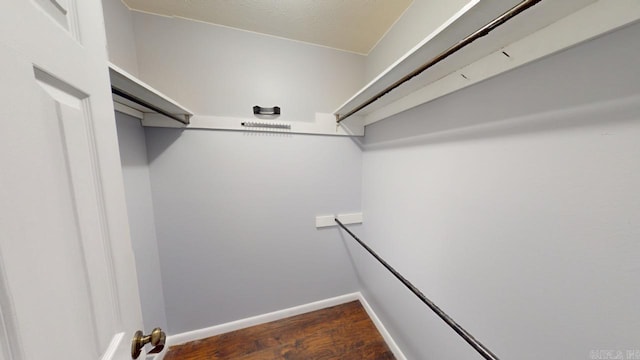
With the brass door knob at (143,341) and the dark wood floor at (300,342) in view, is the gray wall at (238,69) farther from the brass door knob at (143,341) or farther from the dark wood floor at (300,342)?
the dark wood floor at (300,342)

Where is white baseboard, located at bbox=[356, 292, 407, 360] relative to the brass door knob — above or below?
below

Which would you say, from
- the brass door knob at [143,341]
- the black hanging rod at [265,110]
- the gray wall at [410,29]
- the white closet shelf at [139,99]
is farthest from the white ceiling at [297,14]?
the brass door knob at [143,341]

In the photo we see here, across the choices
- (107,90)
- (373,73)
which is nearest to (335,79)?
(373,73)

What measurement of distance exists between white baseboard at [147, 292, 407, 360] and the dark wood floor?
3 cm

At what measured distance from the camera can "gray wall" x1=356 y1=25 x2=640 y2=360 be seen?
503mm

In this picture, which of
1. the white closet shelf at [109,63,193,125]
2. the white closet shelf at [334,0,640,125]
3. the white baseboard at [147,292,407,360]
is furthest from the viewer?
the white baseboard at [147,292,407,360]

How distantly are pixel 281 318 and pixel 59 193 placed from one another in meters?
1.87

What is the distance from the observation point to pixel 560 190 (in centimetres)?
Answer: 60

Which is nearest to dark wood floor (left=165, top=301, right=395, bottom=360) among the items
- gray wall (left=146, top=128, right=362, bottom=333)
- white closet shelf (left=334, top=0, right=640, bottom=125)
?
gray wall (left=146, top=128, right=362, bottom=333)

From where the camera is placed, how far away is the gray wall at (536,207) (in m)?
0.50

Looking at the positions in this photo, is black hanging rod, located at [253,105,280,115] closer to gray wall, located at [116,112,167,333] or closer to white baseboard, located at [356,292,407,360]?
gray wall, located at [116,112,167,333]

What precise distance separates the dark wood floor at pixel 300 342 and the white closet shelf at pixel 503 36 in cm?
184

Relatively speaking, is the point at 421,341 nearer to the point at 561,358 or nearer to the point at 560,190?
the point at 561,358

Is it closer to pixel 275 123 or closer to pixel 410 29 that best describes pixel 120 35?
pixel 275 123
